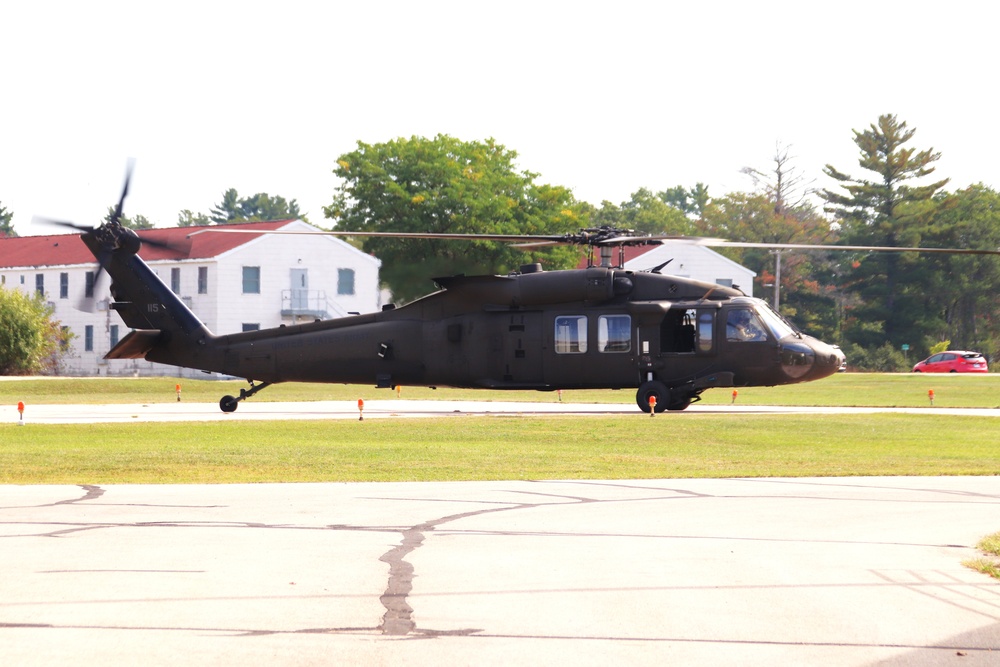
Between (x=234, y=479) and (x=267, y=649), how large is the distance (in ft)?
34.2

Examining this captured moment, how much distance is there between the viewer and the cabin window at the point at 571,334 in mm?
30391

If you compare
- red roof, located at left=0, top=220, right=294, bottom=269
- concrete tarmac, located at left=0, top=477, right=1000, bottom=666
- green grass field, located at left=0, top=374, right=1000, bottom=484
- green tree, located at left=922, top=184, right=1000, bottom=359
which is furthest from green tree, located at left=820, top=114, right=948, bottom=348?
concrete tarmac, located at left=0, top=477, right=1000, bottom=666

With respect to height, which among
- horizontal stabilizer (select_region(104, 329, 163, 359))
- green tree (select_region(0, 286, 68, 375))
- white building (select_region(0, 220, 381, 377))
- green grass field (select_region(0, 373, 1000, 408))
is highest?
white building (select_region(0, 220, 381, 377))

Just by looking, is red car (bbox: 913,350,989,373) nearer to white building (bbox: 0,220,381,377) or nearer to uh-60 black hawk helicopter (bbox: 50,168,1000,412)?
white building (bbox: 0,220,381,377)

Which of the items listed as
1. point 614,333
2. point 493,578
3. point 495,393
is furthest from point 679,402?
point 495,393

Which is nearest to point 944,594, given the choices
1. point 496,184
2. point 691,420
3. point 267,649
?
point 267,649

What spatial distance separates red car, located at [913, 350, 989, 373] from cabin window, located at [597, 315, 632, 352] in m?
51.7

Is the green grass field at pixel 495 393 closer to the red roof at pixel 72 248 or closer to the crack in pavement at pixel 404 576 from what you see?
the red roof at pixel 72 248

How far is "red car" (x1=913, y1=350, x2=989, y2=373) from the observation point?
76688mm

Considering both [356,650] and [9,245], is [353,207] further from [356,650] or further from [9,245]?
[356,650]

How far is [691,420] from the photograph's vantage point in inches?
1196

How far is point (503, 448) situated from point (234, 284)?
5414 cm

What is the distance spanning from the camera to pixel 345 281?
7962 cm

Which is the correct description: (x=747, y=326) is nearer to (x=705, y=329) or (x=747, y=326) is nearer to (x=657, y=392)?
(x=705, y=329)
